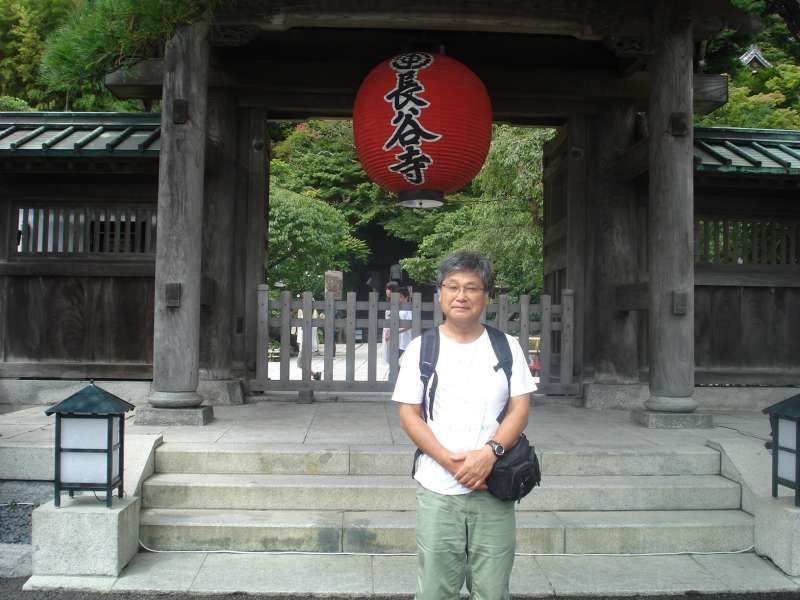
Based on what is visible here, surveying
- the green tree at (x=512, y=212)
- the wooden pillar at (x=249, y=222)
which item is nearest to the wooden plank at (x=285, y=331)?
the wooden pillar at (x=249, y=222)

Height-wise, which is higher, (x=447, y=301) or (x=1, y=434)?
(x=447, y=301)

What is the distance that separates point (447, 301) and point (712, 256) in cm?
712

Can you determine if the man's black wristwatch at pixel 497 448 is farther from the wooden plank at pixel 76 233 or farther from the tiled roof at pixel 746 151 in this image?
the wooden plank at pixel 76 233

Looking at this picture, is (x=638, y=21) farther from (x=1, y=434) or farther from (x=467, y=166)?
(x=1, y=434)

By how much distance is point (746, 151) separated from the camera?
8266 mm

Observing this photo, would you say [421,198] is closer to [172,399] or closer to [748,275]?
[172,399]

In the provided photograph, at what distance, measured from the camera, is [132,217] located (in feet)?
26.9

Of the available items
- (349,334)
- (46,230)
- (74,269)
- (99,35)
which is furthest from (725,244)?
(46,230)

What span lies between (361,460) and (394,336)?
2.88m

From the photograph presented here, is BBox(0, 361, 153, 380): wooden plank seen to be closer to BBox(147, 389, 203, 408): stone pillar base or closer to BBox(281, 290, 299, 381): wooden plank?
BBox(281, 290, 299, 381): wooden plank

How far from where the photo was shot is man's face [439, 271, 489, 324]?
10.2ft

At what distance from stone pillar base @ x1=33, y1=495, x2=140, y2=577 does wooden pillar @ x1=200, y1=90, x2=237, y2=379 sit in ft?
12.3

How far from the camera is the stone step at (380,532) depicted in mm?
4754

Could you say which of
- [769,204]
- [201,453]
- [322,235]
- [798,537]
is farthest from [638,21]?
[322,235]
